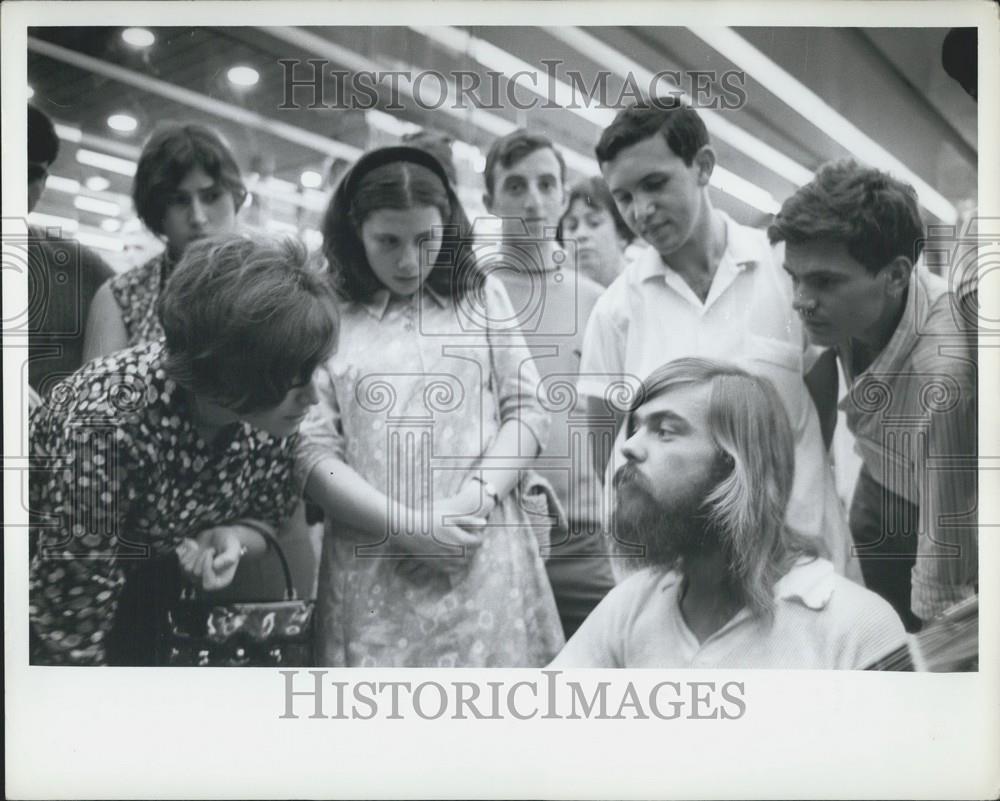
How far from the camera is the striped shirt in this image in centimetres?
276

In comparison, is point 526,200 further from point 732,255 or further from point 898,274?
point 898,274

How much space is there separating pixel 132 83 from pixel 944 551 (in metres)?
2.75

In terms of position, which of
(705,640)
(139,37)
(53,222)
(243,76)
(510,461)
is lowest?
(705,640)

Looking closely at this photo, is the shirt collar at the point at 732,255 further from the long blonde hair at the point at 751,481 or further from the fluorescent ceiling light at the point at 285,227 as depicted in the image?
the fluorescent ceiling light at the point at 285,227

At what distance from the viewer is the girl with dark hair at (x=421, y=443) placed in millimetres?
2754

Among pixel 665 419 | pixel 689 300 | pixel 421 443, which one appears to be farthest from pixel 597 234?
pixel 421 443

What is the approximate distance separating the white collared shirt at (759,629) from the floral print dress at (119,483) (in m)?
1.01

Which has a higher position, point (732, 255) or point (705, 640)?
point (732, 255)

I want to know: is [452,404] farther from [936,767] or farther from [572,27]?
[936,767]

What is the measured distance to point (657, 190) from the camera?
2768 millimetres

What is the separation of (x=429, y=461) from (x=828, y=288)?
4.16 ft

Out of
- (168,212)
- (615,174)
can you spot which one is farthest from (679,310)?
(168,212)

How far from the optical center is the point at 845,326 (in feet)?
9.04

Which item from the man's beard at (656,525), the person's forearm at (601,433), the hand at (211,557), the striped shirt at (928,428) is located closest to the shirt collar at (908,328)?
the striped shirt at (928,428)
